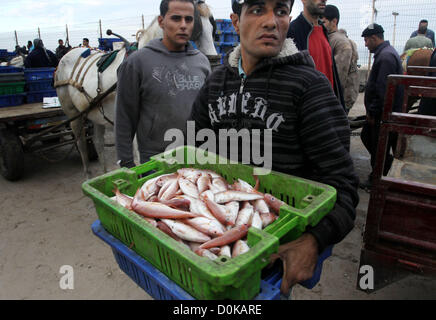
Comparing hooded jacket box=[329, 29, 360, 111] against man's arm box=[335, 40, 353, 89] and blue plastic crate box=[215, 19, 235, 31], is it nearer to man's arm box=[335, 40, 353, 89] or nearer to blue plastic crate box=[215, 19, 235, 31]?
man's arm box=[335, 40, 353, 89]

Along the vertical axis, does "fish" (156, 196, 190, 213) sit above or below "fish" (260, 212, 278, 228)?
above

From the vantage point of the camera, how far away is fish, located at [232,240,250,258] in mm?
1077

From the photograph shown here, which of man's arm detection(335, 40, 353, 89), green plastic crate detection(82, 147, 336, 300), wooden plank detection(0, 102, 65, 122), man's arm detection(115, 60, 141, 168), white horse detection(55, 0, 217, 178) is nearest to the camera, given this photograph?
green plastic crate detection(82, 147, 336, 300)

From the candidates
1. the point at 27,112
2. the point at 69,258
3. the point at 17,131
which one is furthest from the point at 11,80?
the point at 69,258

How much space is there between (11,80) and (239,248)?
6100 millimetres

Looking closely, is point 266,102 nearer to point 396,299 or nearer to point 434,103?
point 396,299

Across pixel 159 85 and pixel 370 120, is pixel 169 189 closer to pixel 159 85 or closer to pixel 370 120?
pixel 159 85

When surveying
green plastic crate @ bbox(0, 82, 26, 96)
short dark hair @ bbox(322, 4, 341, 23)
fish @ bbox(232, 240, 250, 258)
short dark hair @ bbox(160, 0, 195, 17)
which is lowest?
fish @ bbox(232, 240, 250, 258)

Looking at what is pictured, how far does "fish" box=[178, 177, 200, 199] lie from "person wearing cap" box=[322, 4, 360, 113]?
3.07 m

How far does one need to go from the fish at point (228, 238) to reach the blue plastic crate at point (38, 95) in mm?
6234

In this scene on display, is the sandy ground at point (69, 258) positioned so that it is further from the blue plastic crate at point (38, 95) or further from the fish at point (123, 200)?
the blue plastic crate at point (38, 95)

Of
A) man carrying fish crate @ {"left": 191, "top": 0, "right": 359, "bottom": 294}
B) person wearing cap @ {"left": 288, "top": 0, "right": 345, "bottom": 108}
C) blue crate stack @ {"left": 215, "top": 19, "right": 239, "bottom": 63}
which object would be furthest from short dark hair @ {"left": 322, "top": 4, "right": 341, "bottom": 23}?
blue crate stack @ {"left": 215, "top": 19, "right": 239, "bottom": 63}

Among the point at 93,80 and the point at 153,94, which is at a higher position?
the point at 93,80

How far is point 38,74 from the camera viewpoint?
5.95m
